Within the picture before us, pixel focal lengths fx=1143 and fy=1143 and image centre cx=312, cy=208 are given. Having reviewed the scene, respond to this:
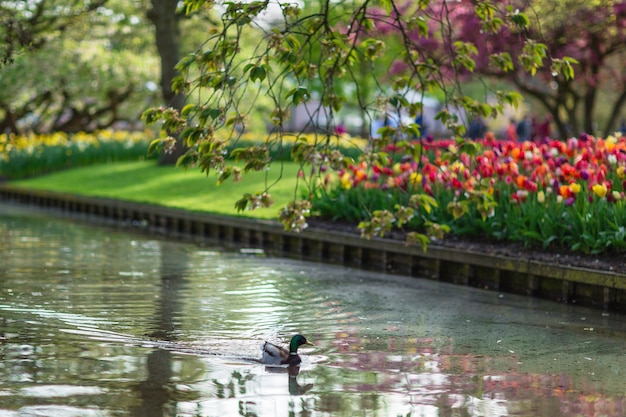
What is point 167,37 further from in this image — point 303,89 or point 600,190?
point 303,89

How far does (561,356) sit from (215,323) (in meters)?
3.15

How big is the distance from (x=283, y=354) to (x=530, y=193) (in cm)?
698

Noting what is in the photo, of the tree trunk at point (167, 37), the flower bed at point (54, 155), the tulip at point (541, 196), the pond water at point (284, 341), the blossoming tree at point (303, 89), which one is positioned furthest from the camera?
the flower bed at point (54, 155)

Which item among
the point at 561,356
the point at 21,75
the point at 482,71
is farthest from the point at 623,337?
the point at 21,75

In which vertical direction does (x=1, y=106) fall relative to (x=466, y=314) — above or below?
above

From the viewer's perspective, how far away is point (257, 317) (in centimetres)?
1098

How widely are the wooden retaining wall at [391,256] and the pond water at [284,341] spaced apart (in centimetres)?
42

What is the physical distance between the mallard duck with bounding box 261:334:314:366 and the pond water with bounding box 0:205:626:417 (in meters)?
0.12

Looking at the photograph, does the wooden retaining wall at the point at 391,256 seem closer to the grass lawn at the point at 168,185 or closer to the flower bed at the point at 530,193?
the grass lawn at the point at 168,185

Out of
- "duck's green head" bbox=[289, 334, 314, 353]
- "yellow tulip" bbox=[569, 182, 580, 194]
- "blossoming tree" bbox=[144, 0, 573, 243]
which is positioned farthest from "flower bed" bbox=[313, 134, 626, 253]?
"duck's green head" bbox=[289, 334, 314, 353]

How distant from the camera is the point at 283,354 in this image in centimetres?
862

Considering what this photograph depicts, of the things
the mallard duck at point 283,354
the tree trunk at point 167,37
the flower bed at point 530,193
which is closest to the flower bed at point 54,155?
the tree trunk at point 167,37

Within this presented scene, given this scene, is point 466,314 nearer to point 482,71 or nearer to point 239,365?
point 239,365

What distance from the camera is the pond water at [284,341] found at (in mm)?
7570
